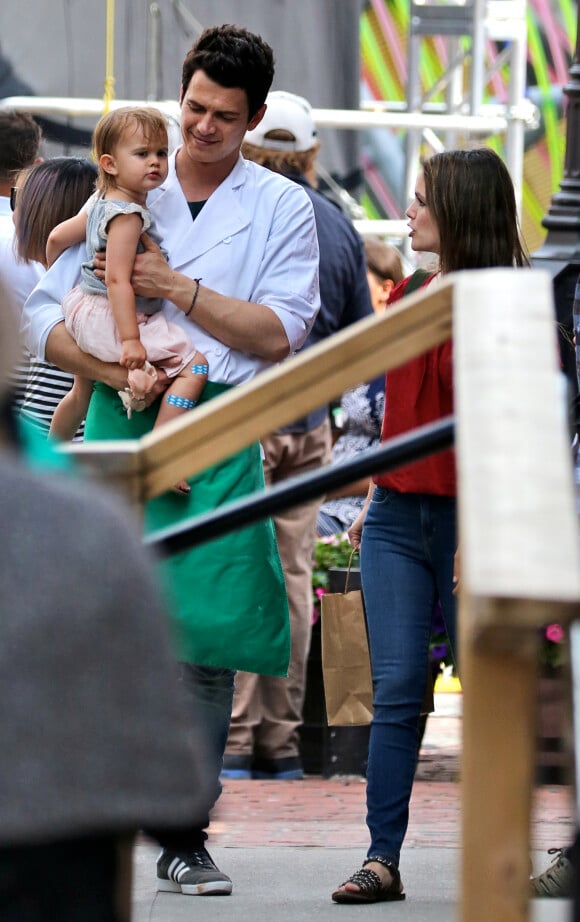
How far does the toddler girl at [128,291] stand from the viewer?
3988 millimetres

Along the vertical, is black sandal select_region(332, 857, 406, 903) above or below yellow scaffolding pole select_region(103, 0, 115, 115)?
below

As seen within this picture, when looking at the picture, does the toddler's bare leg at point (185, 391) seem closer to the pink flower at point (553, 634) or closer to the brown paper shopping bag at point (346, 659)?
the brown paper shopping bag at point (346, 659)

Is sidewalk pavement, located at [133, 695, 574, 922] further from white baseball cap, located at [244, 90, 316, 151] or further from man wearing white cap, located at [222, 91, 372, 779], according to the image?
white baseball cap, located at [244, 90, 316, 151]

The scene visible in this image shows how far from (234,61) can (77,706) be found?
2701 millimetres

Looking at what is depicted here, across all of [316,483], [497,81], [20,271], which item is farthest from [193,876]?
[497,81]

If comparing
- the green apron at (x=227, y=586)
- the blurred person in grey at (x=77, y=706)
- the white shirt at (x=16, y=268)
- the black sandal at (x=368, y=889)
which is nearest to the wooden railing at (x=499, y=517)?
the blurred person in grey at (x=77, y=706)

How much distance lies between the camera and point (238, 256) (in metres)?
4.13

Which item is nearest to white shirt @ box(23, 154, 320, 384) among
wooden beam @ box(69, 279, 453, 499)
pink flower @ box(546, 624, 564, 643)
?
wooden beam @ box(69, 279, 453, 499)

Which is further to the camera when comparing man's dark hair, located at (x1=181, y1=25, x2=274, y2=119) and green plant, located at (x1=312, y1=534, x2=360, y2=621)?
green plant, located at (x1=312, y1=534, x2=360, y2=621)

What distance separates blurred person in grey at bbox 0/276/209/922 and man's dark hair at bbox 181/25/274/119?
2.54m

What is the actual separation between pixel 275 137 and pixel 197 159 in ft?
6.29

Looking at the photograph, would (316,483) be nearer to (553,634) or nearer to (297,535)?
(553,634)

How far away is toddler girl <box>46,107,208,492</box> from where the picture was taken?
3.99m

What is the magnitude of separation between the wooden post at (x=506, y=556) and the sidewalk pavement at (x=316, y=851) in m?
0.98
